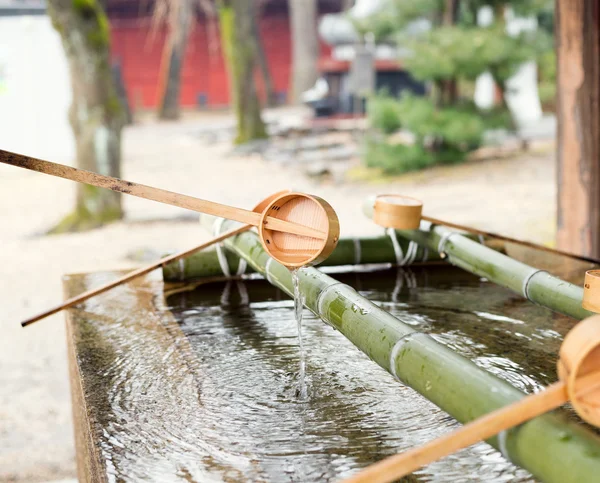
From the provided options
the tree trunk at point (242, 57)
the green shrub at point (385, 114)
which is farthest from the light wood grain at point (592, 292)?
the tree trunk at point (242, 57)

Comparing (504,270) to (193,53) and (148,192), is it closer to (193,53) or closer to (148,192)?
(148,192)

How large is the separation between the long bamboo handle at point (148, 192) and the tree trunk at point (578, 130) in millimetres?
2735

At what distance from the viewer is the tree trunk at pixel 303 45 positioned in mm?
15789

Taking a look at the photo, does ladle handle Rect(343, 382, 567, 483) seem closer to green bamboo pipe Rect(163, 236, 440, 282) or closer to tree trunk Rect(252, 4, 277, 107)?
green bamboo pipe Rect(163, 236, 440, 282)

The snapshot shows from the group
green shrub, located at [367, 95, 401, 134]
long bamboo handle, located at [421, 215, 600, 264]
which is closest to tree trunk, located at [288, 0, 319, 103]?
green shrub, located at [367, 95, 401, 134]

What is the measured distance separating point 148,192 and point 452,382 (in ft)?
1.83

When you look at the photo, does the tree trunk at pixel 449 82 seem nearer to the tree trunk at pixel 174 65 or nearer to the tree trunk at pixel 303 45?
the tree trunk at pixel 174 65

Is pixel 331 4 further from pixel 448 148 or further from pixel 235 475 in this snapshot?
pixel 235 475

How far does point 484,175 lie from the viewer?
891 centimetres

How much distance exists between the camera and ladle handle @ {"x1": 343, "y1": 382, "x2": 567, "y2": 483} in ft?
A: 2.76

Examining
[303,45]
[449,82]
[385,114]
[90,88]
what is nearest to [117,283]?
[90,88]

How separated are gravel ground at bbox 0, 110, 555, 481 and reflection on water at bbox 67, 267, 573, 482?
1.40 meters

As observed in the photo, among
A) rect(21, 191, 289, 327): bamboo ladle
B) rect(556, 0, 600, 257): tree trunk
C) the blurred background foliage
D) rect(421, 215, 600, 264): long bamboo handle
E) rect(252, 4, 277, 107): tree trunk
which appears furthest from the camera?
rect(252, 4, 277, 107): tree trunk

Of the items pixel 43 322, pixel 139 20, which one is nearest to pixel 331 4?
pixel 139 20
